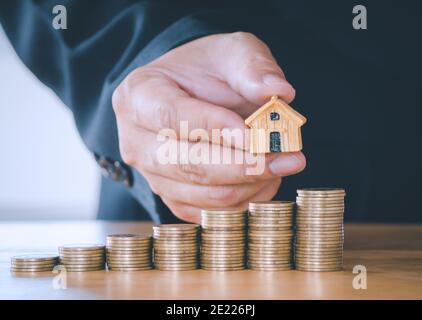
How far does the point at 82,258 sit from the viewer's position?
98.3 inches

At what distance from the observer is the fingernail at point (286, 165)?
2.49 m

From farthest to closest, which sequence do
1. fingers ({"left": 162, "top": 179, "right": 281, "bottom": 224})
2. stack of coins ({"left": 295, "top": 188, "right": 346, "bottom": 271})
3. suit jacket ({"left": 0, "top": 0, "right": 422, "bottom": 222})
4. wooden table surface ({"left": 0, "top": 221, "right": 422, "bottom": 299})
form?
suit jacket ({"left": 0, "top": 0, "right": 422, "bottom": 222}), fingers ({"left": 162, "top": 179, "right": 281, "bottom": 224}), stack of coins ({"left": 295, "top": 188, "right": 346, "bottom": 271}), wooden table surface ({"left": 0, "top": 221, "right": 422, "bottom": 299})

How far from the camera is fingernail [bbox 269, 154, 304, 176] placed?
2.49 m

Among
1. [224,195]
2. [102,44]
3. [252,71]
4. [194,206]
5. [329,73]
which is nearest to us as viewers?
[252,71]

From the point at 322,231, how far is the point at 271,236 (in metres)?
0.14

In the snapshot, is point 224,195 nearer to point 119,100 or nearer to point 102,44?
point 119,100

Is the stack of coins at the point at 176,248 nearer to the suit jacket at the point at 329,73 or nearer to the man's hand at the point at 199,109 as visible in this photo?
the man's hand at the point at 199,109

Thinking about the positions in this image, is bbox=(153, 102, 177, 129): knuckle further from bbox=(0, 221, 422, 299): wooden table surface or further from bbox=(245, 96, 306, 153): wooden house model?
bbox=(0, 221, 422, 299): wooden table surface

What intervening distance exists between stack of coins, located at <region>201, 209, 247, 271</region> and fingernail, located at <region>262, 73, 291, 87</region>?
1.21 ft

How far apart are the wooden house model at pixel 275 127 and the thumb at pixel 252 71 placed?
38 millimetres

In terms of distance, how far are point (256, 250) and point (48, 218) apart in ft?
19.2

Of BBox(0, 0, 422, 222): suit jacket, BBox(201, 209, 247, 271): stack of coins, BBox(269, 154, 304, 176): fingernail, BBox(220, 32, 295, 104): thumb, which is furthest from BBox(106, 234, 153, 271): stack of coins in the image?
BBox(0, 0, 422, 222): suit jacket

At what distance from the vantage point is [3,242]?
339 cm

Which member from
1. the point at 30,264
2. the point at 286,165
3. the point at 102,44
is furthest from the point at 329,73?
the point at 30,264
